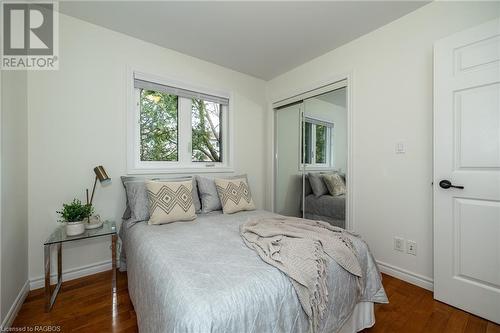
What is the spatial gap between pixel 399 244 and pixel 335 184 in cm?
91

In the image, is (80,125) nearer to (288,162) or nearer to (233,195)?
(233,195)

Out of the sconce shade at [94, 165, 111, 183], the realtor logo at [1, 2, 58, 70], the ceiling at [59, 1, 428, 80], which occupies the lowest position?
the sconce shade at [94, 165, 111, 183]

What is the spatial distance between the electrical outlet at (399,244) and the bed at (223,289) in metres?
0.83

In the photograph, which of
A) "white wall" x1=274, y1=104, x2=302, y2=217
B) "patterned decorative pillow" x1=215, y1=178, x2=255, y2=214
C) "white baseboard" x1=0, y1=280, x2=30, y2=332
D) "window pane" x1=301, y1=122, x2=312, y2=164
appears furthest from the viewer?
"white wall" x1=274, y1=104, x2=302, y2=217

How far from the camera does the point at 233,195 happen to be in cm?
239

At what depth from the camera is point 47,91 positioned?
1930 mm

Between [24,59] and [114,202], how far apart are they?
1389 mm

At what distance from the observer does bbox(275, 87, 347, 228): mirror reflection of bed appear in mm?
2660

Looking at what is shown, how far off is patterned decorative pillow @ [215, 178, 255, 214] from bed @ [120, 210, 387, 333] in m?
0.66

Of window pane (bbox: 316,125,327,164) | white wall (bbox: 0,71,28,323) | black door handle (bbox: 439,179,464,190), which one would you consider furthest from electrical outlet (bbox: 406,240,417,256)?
white wall (bbox: 0,71,28,323)

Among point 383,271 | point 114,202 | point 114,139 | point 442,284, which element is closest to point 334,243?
point 442,284

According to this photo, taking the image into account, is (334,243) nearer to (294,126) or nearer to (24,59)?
(294,126)

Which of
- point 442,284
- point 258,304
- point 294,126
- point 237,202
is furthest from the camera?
point 294,126

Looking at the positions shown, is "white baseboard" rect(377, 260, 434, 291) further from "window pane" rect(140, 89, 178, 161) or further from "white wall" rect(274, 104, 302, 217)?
"window pane" rect(140, 89, 178, 161)
